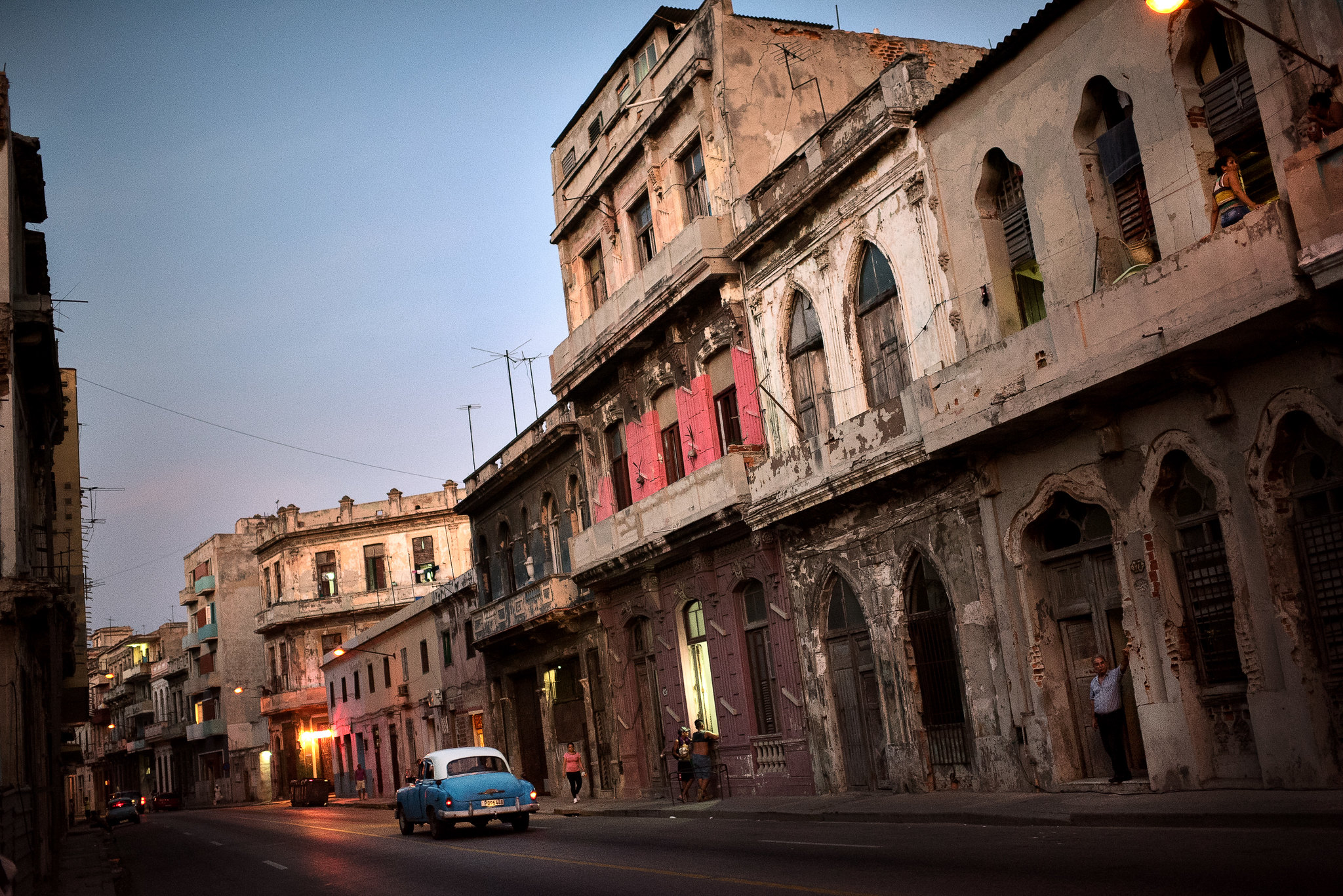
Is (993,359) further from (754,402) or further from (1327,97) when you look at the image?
(754,402)

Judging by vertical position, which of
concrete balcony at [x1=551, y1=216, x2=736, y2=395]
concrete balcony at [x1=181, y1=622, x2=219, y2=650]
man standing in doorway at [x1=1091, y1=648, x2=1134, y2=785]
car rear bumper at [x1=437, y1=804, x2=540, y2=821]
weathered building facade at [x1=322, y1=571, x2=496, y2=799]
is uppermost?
concrete balcony at [x1=551, y1=216, x2=736, y2=395]

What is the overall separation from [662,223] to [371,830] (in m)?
13.9

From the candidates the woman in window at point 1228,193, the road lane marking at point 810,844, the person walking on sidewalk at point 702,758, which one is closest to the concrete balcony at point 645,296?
the person walking on sidewalk at point 702,758

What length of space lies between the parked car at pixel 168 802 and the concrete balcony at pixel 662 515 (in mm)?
49739

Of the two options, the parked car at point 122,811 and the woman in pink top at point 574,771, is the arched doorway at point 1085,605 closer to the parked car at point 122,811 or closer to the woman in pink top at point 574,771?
the woman in pink top at point 574,771

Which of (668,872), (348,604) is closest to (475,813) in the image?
(668,872)

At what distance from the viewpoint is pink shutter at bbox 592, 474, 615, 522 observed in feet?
94.5

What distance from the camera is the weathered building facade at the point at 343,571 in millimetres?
62125

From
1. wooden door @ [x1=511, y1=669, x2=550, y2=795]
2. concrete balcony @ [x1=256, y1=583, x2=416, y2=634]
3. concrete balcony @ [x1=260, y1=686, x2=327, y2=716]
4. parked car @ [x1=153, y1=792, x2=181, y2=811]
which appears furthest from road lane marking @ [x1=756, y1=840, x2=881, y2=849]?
parked car @ [x1=153, y1=792, x2=181, y2=811]

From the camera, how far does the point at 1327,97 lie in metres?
12.1

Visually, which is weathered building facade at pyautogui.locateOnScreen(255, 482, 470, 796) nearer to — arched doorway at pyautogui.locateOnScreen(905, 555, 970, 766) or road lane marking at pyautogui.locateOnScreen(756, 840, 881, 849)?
arched doorway at pyautogui.locateOnScreen(905, 555, 970, 766)

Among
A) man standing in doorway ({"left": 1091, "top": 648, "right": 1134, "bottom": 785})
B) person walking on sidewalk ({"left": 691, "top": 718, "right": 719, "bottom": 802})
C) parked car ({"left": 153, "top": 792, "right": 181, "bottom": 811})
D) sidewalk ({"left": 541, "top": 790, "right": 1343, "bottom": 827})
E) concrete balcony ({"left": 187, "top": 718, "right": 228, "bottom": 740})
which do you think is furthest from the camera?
concrete balcony ({"left": 187, "top": 718, "right": 228, "bottom": 740})

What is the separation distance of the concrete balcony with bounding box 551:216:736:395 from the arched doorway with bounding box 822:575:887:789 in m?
6.52

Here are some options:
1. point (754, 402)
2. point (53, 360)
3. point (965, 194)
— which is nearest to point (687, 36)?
point (754, 402)
